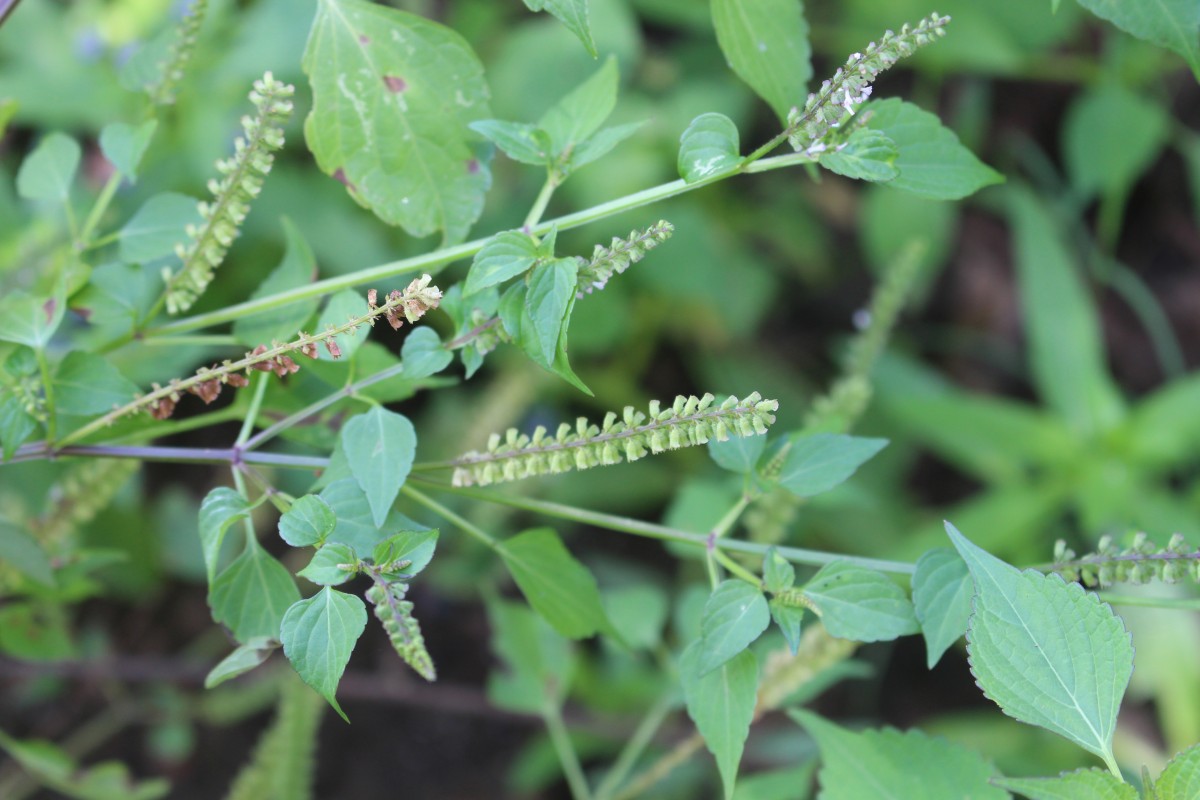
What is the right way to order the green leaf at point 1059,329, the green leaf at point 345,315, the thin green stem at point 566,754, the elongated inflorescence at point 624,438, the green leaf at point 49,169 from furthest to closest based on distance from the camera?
the green leaf at point 1059,329 < the thin green stem at point 566,754 < the green leaf at point 49,169 < the green leaf at point 345,315 < the elongated inflorescence at point 624,438

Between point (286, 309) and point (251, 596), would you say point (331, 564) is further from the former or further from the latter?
point (286, 309)

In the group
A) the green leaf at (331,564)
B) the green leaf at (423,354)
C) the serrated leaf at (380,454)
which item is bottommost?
the green leaf at (331,564)

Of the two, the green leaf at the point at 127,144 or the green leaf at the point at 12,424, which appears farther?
the green leaf at the point at 127,144

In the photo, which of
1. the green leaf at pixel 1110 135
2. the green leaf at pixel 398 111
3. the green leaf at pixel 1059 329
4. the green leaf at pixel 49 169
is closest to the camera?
the green leaf at pixel 398 111

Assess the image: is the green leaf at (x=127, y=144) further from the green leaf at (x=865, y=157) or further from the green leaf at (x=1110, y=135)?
the green leaf at (x=1110, y=135)

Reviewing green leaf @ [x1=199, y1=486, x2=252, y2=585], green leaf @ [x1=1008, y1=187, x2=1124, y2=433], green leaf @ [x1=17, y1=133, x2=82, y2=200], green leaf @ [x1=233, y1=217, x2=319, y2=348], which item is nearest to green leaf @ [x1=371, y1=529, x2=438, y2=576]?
green leaf @ [x1=199, y1=486, x2=252, y2=585]

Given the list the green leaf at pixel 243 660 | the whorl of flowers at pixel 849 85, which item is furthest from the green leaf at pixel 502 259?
the green leaf at pixel 243 660
